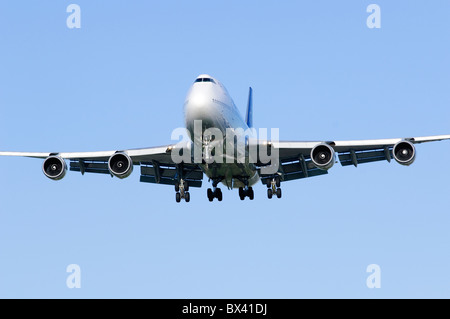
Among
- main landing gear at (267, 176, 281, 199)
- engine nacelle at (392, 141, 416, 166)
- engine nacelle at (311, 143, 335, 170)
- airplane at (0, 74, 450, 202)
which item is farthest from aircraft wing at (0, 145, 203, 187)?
engine nacelle at (392, 141, 416, 166)

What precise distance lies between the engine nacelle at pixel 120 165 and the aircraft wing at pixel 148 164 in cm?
34

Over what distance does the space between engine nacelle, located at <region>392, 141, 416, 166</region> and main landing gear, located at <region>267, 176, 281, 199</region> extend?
24.4ft

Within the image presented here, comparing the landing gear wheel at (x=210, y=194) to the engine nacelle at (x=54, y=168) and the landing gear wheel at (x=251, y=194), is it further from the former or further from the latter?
the engine nacelle at (x=54, y=168)

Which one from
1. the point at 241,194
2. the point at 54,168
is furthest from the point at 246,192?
the point at 54,168

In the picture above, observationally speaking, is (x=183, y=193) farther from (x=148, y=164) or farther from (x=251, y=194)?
(x=251, y=194)

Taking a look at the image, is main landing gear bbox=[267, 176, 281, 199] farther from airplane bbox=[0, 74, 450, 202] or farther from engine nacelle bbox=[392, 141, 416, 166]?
engine nacelle bbox=[392, 141, 416, 166]

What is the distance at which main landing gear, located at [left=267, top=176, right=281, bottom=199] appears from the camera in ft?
153

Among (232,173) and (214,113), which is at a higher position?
(214,113)

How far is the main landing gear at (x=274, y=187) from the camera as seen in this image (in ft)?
153

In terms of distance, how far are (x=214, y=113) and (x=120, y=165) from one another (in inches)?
246

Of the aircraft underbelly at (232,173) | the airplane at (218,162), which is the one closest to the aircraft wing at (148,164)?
the airplane at (218,162)

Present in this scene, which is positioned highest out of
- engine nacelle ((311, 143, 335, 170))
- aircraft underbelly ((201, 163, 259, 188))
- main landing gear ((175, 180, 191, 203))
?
engine nacelle ((311, 143, 335, 170))

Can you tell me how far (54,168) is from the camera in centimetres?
4378
